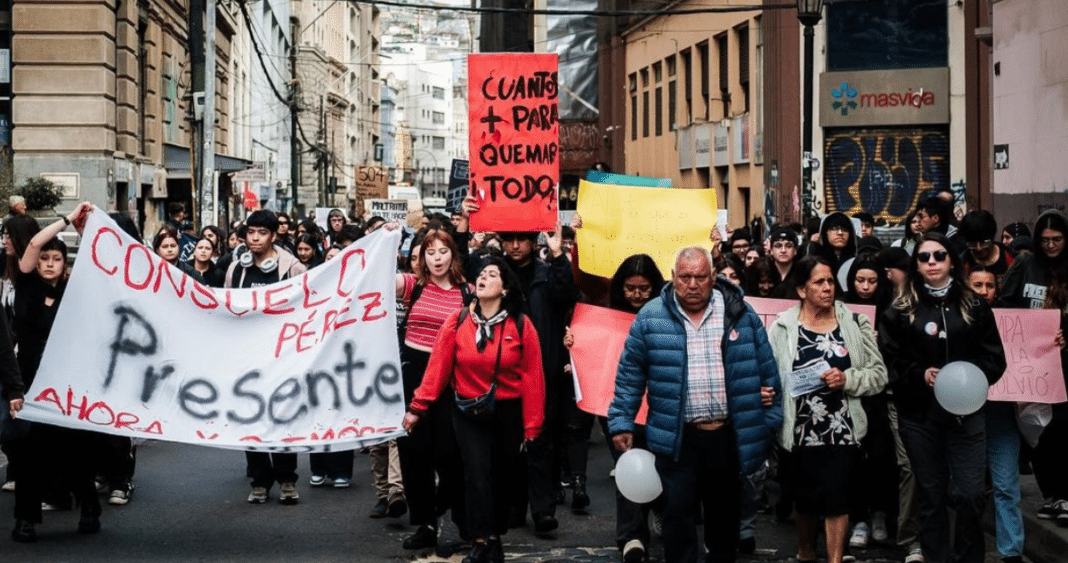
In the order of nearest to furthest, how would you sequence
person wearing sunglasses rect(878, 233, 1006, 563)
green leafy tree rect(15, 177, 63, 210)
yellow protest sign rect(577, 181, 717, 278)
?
person wearing sunglasses rect(878, 233, 1006, 563), yellow protest sign rect(577, 181, 717, 278), green leafy tree rect(15, 177, 63, 210)

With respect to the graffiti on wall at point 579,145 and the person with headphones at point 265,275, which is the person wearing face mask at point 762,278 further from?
the graffiti on wall at point 579,145

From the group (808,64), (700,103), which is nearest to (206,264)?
(808,64)

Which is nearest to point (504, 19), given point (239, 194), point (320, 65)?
point (239, 194)

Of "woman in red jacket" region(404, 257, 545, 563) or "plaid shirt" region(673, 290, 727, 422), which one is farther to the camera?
"woman in red jacket" region(404, 257, 545, 563)

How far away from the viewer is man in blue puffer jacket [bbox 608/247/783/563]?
24.7 feet

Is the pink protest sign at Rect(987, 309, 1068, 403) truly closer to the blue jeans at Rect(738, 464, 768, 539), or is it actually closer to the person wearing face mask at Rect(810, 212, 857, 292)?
the blue jeans at Rect(738, 464, 768, 539)

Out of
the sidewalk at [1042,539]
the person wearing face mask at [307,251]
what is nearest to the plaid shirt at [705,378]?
the sidewalk at [1042,539]

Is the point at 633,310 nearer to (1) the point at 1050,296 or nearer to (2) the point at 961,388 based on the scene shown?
(2) the point at 961,388

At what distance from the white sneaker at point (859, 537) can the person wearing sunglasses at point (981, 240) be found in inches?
76.9

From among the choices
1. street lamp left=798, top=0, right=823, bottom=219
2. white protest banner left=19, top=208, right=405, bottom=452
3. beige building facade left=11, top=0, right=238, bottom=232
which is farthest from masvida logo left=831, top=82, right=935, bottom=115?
white protest banner left=19, top=208, right=405, bottom=452

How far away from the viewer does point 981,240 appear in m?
10.3

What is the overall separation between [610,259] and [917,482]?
3681 mm

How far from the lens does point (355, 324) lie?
30.9 ft

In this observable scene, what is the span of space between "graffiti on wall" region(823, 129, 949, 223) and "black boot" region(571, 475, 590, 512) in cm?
1811
